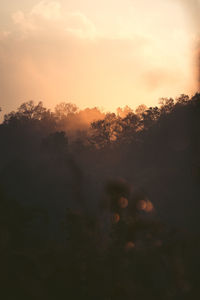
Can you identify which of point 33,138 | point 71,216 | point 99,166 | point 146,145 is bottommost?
point 71,216

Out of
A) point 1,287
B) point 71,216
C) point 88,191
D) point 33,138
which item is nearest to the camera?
point 1,287

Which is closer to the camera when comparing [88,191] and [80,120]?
[88,191]

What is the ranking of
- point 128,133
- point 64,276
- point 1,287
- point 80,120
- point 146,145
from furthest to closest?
1. point 80,120
2. point 128,133
3. point 146,145
4. point 64,276
5. point 1,287

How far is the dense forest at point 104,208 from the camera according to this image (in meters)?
6.68

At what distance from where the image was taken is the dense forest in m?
6.68

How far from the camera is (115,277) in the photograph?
6.95 m

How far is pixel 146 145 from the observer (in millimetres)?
71375

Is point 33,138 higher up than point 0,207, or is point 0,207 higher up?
point 33,138

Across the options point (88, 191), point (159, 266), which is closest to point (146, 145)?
point (88, 191)

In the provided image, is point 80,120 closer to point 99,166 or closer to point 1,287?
point 99,166

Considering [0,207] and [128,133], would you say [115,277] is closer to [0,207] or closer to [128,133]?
[0,207]

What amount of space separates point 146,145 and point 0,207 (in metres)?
65.4

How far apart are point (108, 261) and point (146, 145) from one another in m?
65.5

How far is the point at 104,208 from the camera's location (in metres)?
7.42
